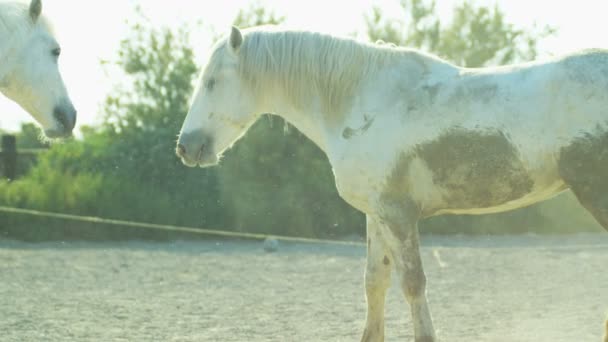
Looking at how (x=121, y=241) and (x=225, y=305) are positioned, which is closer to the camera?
(x=225, y=305)

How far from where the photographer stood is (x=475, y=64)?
16.8 m

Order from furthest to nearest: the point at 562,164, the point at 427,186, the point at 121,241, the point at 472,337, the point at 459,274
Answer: the point at 121,241 < the point at 459,274 < the point at 472,337 < the point at 427,186 < the point at 562,164

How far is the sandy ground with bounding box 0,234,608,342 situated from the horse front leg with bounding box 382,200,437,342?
3.65ft

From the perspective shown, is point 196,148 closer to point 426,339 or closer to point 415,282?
point 415,282

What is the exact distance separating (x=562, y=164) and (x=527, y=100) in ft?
1.14

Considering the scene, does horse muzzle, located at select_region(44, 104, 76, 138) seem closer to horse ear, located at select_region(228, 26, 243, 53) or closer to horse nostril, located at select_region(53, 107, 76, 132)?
horse nostril, located at select_region(53, 107, 76, 132)

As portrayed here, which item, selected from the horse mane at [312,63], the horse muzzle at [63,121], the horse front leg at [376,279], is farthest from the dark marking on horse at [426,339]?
the horse muzzle at [63,121]

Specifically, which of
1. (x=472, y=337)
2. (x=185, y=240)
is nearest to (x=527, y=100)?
(x=472, y=337)

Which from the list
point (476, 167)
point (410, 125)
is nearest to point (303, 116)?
point (410, 125)

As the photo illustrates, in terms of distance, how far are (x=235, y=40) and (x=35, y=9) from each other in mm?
1270

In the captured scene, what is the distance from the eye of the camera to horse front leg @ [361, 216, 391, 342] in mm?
4883

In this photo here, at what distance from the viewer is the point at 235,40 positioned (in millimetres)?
4836

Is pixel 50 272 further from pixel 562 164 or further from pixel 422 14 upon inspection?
pixel 422 14

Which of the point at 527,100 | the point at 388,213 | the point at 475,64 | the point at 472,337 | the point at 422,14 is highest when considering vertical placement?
the point at 422,14
